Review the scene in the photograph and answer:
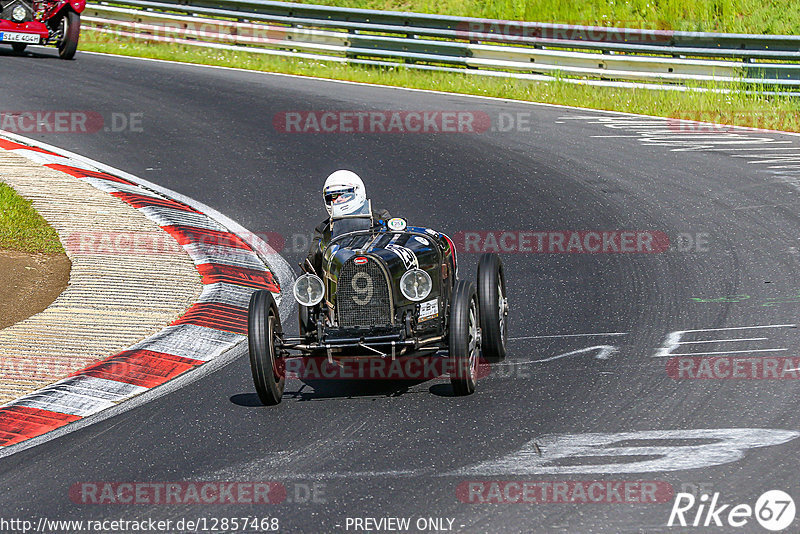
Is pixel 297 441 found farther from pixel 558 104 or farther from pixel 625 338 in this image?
pixel 558 104

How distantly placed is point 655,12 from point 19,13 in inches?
460

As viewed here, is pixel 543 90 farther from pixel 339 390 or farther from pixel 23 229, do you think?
pixel 339 390

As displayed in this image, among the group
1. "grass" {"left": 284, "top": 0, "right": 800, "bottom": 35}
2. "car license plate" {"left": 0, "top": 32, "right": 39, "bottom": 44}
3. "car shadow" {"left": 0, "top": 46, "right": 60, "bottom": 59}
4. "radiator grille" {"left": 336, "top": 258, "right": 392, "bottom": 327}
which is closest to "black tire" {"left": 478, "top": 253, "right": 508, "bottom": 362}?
"radiator grille" {"left": 336, "top": 258, "right": 392, "bottom": 327}

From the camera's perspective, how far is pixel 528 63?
18.8 metres

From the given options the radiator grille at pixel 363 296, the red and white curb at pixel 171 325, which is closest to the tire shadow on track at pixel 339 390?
the radiator grille at pixel 363 296

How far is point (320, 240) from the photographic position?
7.83 m

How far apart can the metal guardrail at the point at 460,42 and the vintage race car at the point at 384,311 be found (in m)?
10.5

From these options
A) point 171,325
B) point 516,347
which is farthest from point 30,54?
point 516,347

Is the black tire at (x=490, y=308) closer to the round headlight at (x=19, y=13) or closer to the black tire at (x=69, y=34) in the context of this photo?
the black tire at (x=69, y=34)

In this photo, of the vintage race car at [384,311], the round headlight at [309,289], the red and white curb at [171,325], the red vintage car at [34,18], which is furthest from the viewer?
the red vintage car at [34,18]

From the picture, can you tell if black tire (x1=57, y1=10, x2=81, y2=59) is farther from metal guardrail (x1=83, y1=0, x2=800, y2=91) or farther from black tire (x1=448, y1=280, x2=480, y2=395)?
black tire (x1=448, y1=280, x2=480, y2=395)

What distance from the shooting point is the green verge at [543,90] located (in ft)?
52.1

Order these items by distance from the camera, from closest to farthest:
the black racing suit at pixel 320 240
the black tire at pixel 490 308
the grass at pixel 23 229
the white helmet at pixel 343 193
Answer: the black tire at pixel 490 308 → the black racing suit at pixel 320 240 → the white helmet at pixel 343 193 → the grass at pixel 23 229

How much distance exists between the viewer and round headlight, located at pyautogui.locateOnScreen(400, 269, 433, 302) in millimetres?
7160
